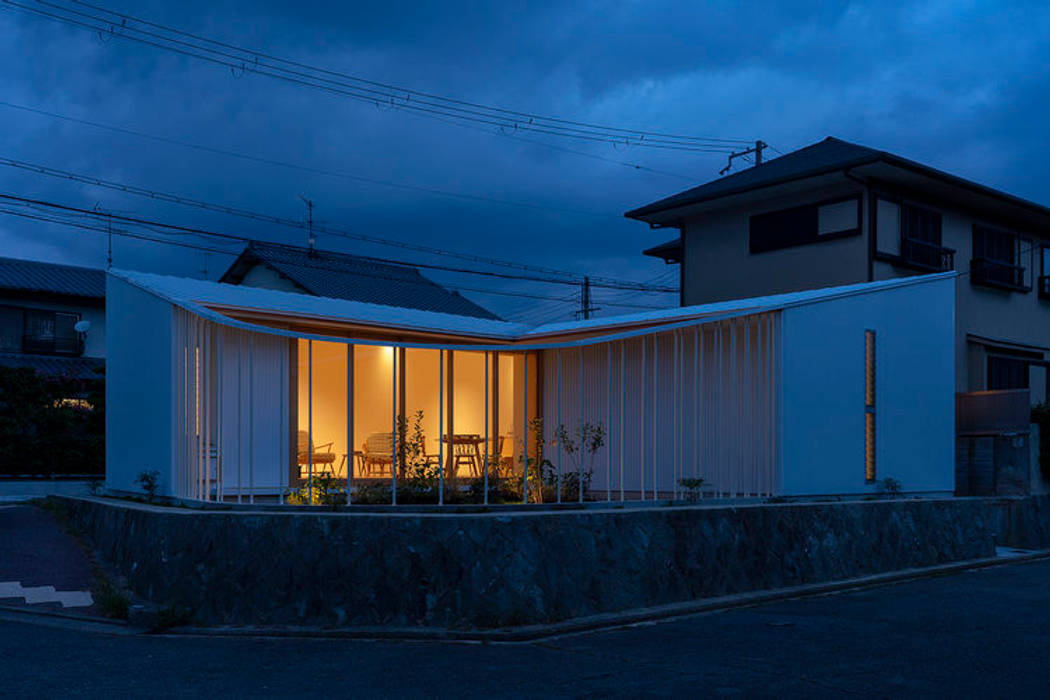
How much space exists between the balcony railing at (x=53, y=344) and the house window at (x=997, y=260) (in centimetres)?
2694

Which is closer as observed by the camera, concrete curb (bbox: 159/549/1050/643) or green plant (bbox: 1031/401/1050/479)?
concrete curb (bbox: 159/549/1050/643)

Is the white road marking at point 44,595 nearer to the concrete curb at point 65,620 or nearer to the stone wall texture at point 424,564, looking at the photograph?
the concrete curb at point 65,620

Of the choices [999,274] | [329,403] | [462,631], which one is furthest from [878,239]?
[462,631]

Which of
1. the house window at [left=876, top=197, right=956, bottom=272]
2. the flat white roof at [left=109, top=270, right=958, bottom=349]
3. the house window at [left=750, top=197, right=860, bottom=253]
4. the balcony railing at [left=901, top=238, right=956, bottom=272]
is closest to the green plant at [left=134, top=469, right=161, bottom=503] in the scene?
the flat white roof at [left=109, top=270, right=958, bottom=349]

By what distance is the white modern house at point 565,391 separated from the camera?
30.9 feet

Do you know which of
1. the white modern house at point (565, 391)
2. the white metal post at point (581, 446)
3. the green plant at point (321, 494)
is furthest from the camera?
the white metal post at point (581, 446)

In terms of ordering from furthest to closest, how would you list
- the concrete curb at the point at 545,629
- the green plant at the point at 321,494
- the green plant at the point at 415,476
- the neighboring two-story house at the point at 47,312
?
the neighboring two-story house at the point at 47,312 → the green plant at the point at 415,476 → the green plant at the point at 321,494 → the concrete curb at the point at 545,629

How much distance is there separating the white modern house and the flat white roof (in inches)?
1.5

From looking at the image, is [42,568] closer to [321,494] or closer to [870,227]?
[321,494]

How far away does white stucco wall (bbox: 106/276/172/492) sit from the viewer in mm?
9445

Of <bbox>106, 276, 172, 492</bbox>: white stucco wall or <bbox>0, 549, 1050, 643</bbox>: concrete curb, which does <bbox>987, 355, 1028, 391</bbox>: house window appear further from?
<bbox>106, 276, 172, 492</bbox>: white stucco wall

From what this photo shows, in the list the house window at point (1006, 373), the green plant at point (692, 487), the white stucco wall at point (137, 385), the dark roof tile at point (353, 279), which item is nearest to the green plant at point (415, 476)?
the white stucco wall at point (137, 385)

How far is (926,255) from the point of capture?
58.1 ft

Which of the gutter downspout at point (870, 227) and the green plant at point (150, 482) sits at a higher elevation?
the gutter downspout at point (870, 227)
